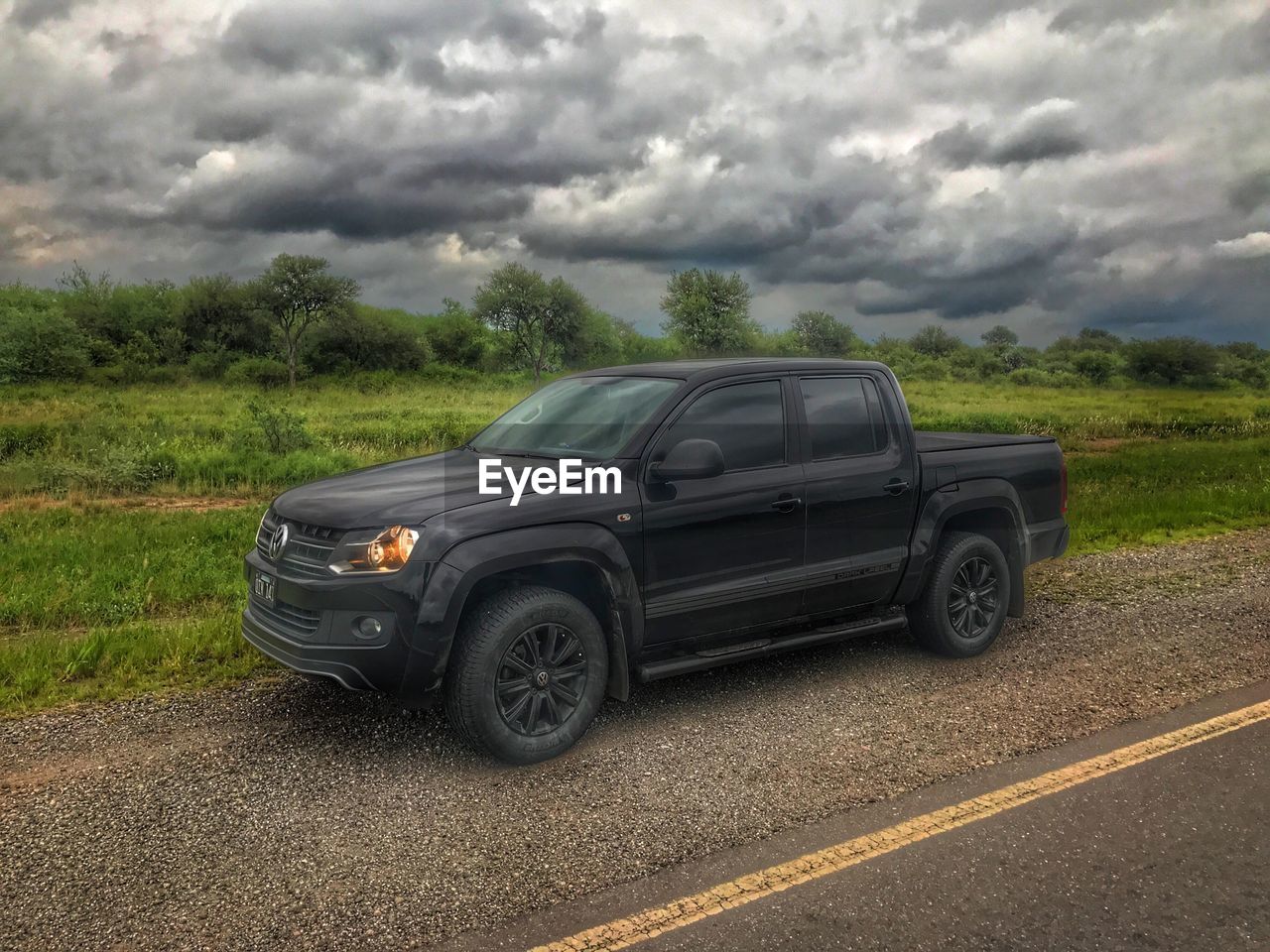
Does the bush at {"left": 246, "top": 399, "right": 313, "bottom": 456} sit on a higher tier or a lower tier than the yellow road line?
higher

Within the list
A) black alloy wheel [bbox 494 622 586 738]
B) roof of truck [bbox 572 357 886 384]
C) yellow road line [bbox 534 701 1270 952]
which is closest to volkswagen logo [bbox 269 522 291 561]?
black alloy wheel [bbox 494 622 586 738]

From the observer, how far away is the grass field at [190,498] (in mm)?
6594

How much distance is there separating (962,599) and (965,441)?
119cm

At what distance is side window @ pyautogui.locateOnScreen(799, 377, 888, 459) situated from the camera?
6.00 m

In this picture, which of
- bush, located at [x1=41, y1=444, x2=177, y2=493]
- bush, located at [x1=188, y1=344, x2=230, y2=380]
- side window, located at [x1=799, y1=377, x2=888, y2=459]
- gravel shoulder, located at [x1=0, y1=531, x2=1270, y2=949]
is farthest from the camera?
bush, located at [x1=188, y1=344, x2=230, y2=380]

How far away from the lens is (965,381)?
7912 cm

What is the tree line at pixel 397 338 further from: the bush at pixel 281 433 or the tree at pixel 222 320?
the bush at pixel 281 433

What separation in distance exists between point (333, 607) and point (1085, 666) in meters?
4.63

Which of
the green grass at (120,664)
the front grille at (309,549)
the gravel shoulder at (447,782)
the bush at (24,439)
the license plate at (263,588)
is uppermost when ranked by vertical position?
the front grille at (309,549)

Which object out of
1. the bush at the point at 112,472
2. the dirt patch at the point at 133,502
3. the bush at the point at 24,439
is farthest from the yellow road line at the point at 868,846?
the bush at the point at 24,439

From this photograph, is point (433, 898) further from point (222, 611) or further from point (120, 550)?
point (120, 550)

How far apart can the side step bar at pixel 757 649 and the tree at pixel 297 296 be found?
65.4m

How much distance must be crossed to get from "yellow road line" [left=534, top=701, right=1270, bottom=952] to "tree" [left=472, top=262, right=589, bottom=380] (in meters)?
73.8

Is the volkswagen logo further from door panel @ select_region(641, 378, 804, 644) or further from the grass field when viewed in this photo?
door panel @ select_region(641, 378, 804, 644)
